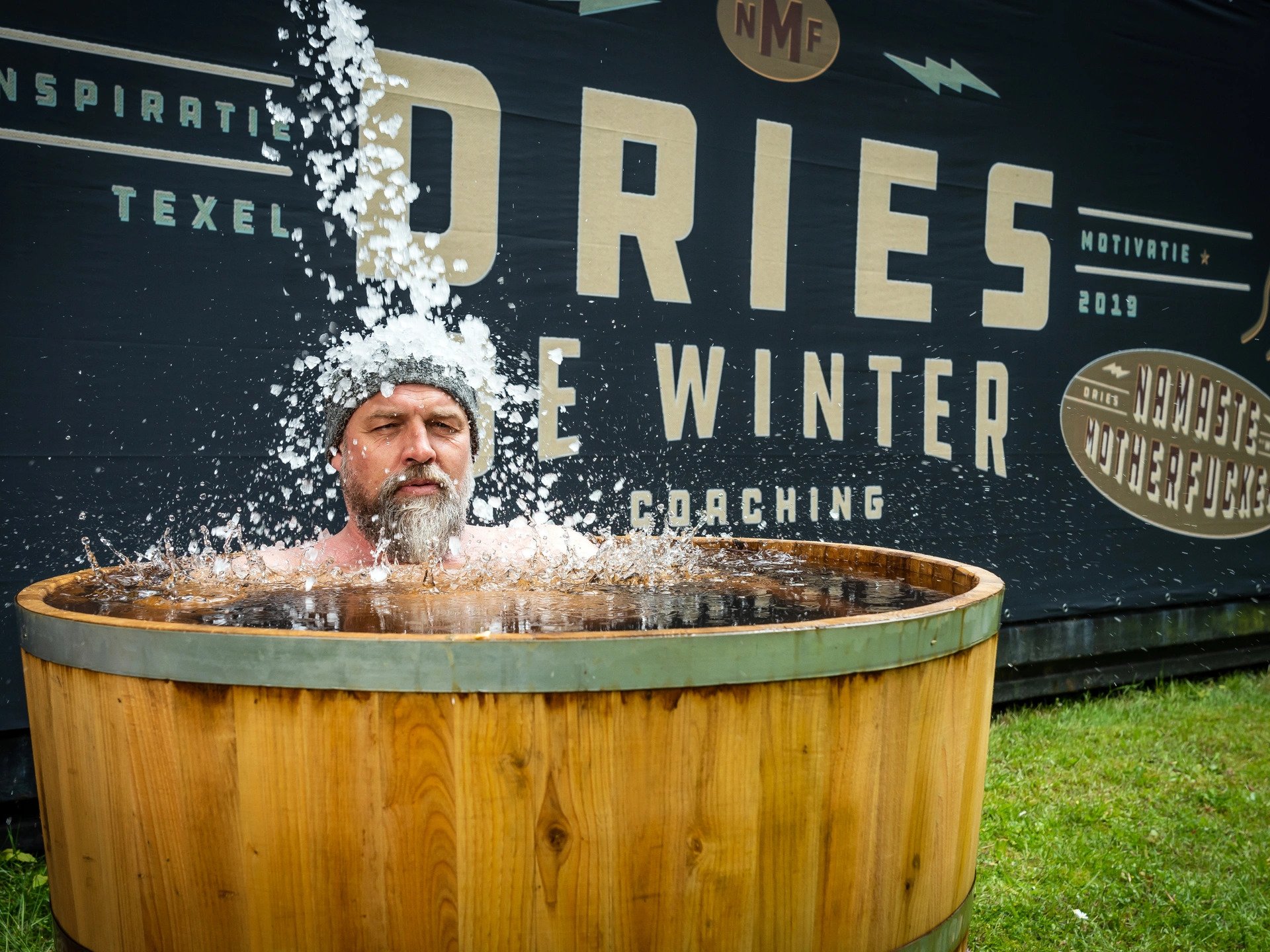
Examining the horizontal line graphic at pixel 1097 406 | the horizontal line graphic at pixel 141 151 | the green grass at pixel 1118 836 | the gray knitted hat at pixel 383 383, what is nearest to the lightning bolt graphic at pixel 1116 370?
the horizontal line graphic at pixel 1097 406

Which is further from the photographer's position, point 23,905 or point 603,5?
point 603,5

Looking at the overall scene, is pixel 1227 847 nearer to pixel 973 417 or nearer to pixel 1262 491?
pixel 973 417

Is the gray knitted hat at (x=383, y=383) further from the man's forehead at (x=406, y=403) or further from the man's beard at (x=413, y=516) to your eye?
the man's beard at (x=413, y=516)

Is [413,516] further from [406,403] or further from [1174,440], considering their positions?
[1174,440]

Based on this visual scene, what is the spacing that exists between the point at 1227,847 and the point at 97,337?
3.97 m

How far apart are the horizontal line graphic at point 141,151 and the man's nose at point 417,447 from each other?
103 cm

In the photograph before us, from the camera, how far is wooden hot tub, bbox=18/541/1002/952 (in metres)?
1.35

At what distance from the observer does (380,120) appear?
3.35 meters

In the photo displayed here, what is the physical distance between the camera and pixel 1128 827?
141 inches

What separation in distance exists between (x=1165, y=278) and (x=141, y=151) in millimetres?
4628

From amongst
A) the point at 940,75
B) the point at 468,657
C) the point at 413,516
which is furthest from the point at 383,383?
the point at 940,75

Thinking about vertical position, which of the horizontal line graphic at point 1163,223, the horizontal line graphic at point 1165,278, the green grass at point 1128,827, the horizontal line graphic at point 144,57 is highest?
the horizontal line graphic at point 144,57

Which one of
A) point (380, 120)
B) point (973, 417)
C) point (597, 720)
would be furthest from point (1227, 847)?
point (380, 120)

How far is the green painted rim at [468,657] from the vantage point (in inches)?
52.6
